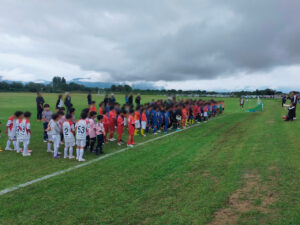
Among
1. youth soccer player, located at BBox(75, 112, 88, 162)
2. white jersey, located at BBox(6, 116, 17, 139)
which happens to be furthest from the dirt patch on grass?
white jersey, located at BBox(6, 116, 17, 139)

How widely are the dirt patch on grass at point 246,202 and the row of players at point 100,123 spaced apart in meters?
5.31

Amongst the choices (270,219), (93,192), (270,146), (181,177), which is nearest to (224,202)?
(270,219)

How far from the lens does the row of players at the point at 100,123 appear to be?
26.7 feet

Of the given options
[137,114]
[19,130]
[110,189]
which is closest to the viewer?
[110,189]

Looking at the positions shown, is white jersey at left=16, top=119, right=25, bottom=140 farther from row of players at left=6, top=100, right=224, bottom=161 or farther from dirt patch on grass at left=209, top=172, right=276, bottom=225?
dirt patch on grass at left=209, top=172, right=276, bottom=225

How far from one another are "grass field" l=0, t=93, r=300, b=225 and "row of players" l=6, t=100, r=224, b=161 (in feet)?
2.25

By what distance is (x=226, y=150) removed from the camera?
890 centimetres

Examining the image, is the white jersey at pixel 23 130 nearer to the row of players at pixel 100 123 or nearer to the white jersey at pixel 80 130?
the row of players at pixel 100 123

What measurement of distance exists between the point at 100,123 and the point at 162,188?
423 cm

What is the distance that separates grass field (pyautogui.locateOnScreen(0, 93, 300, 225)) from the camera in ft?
13.9

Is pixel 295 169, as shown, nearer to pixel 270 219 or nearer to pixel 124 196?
pixel 270 219

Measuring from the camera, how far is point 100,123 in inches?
344

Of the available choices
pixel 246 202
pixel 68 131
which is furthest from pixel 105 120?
pixel 246 202

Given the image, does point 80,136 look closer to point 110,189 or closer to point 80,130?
point 80,130
